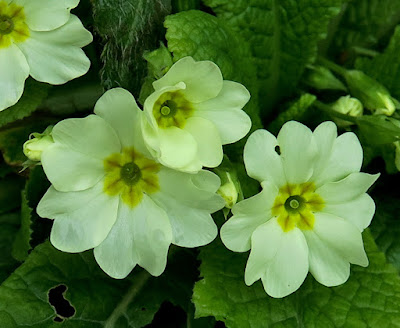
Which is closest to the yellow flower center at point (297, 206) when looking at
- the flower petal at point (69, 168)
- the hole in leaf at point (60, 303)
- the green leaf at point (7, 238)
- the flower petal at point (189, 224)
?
the flower petal at point (189, 224)

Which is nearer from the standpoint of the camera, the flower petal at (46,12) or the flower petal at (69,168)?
the flower petal at (69,168)

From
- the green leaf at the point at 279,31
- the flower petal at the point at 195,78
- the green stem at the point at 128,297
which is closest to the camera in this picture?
the flower petal at the point at 195,78

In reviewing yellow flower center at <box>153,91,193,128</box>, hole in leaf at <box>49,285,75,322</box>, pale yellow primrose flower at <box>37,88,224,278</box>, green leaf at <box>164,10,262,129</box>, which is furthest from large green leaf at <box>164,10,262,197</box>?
hole in leaf at <box>49,285,75,322</box>

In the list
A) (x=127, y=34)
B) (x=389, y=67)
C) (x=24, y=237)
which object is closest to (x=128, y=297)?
(x=24, y=237)

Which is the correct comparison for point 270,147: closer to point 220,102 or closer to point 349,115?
point 220,102

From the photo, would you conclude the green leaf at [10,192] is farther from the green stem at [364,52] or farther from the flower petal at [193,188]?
the green stem at [364,52]

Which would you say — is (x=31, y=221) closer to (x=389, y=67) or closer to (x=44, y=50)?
(x=44, y=50)

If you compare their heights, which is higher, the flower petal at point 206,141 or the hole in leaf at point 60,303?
the flower petal at point 206,141
